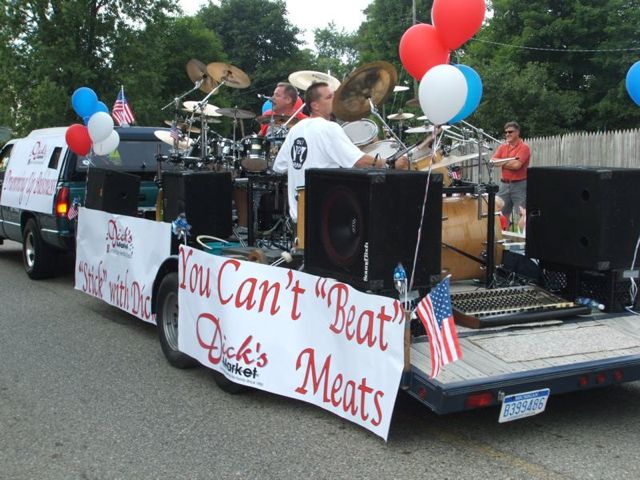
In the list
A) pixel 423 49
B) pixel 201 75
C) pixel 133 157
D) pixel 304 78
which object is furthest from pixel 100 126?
pixel 423 49

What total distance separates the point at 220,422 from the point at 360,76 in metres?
2.79

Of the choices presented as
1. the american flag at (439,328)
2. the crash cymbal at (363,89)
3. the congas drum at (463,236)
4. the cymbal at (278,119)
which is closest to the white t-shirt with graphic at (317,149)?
the crash cymbal at (363,89)

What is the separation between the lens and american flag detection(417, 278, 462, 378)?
4062 millimetres

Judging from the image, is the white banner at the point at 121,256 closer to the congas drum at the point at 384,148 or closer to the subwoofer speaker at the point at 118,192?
the subwoofer speaker at the point at 118,192

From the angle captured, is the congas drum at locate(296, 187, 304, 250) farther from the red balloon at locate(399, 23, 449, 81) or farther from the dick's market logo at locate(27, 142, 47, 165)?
the dick's market logo at locate(27, 142, 47, 165)

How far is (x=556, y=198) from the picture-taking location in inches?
217

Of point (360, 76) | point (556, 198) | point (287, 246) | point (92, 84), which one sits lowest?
point (287, 246)

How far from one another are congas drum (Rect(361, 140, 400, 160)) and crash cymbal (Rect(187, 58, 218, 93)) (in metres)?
3.99

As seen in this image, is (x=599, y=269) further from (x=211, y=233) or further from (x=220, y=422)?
(x=211, y=233)

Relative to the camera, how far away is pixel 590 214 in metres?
5.23

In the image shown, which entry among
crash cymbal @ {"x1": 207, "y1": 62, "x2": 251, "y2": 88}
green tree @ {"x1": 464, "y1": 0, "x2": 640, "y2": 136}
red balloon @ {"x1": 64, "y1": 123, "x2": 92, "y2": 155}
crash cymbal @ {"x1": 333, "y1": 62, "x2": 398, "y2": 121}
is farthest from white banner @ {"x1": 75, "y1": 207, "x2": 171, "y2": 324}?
green tree @ {"x1": 464, "y1": 0, "x2": 640, "y2": 136}

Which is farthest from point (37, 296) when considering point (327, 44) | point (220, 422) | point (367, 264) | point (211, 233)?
point (327, 44)

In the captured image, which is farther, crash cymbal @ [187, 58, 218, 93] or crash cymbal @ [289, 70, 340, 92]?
crash cymbal @ [187, 58, 218, 93]

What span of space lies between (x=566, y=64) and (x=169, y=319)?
89.5 ft
